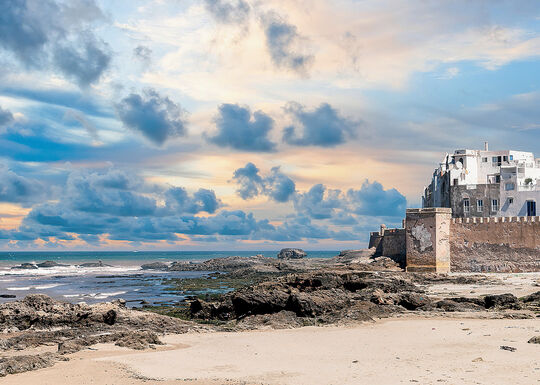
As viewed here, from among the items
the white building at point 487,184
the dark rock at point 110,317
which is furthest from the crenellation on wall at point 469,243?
the dark rock at point 110,317

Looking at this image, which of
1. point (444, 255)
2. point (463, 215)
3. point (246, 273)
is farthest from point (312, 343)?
point (246, 273)

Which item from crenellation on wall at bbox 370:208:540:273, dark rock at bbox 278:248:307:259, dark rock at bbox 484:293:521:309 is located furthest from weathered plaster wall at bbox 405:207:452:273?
dark rock at bbox 278:248:307:259

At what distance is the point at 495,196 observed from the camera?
5209cm

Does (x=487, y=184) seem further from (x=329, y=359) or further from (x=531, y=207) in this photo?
(x=329, y=359)

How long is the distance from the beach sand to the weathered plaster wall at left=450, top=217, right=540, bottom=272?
24765mm

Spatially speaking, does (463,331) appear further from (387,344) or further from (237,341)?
(237,341)

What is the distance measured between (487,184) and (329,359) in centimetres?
4328

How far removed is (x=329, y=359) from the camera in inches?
547

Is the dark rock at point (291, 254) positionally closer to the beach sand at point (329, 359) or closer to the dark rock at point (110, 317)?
the dark rock at point (110, 317)

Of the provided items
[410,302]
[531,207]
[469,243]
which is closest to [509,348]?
[410,302]

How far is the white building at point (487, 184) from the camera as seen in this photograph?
51.6 meters

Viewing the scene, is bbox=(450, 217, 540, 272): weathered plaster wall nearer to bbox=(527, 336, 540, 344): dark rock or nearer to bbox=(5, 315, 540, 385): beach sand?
bbox=(5, 315, 540, 385): beach sand

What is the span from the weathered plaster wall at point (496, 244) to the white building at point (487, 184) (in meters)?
9.85

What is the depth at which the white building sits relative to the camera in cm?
5159
